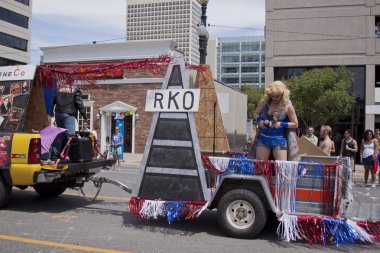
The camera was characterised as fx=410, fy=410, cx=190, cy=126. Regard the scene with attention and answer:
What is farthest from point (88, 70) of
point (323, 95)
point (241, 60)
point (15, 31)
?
point (241, 60)

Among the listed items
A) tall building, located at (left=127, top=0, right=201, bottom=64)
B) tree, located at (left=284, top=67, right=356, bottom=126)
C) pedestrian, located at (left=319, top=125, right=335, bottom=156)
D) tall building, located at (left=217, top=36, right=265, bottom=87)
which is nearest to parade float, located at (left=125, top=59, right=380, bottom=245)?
pedestrian, located at (left=319, top=125, right=335, bottom=156)

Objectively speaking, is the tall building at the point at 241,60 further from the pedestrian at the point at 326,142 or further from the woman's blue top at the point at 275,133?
the woman's blue top at the point at 275,133

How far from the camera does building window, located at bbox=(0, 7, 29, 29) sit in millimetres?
63469

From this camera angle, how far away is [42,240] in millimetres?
5383

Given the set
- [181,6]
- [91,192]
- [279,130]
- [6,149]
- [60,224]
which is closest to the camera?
[279,130]

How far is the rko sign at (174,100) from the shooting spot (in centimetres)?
604

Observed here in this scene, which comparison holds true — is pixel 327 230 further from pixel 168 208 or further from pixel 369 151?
pixel 369 151

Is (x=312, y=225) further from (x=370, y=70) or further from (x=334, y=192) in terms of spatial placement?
(x=370, y=70)

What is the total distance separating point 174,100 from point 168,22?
36.4 m

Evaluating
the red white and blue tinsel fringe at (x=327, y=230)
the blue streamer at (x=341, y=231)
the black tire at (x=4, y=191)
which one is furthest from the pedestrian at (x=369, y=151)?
the black tire at (x=4, y=191)

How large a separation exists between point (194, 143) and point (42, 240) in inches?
96.0

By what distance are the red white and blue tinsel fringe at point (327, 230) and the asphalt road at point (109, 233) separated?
11 centimetres

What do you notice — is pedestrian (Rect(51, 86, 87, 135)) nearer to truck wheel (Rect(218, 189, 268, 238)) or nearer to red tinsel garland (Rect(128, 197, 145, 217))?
red tinsel garland (Rect(128, 197, 145, 217))

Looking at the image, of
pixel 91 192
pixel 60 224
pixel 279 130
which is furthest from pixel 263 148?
pixel 91 192
